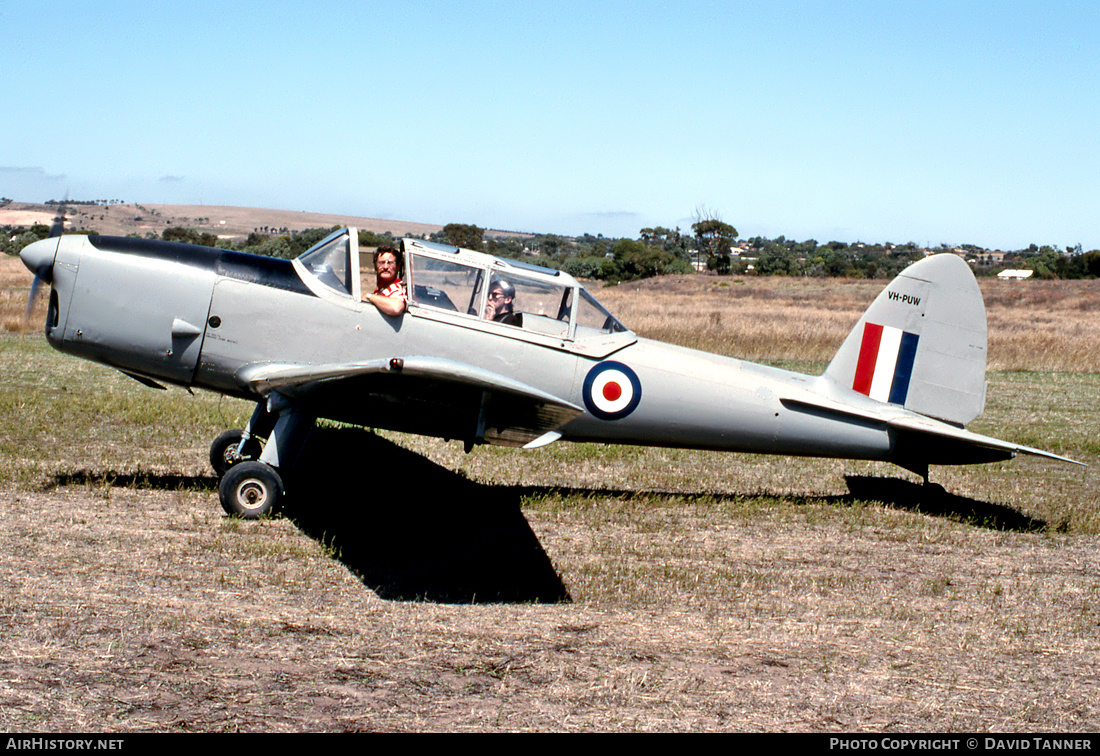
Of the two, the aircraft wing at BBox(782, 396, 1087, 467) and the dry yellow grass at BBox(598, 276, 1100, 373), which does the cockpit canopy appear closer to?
the aircraft wing at BBox(782, 396, 1087, 467)

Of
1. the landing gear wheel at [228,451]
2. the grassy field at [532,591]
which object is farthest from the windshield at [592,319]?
the landing gear wheel at [228,451]

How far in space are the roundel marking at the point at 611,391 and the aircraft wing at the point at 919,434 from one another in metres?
1.34

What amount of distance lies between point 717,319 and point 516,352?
71.3 feet

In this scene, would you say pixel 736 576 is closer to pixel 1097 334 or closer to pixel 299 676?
pixel 299 676

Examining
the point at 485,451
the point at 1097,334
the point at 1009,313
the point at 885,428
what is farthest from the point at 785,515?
the point at 1009,313

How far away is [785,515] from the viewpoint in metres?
8.20

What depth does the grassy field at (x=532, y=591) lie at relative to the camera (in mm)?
4211

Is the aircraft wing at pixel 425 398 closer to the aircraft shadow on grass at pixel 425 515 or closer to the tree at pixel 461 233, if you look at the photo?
the aircraft shadow on grass at pixel 425 515

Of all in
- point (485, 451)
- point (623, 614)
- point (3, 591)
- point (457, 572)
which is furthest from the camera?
point (485, 451)

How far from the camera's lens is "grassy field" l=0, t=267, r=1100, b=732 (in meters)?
4.21

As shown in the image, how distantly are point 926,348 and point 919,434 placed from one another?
0.84 meters

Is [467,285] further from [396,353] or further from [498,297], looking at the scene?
[396,353]

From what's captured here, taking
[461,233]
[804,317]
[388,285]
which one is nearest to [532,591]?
[388,285]

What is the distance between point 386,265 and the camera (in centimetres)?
720
